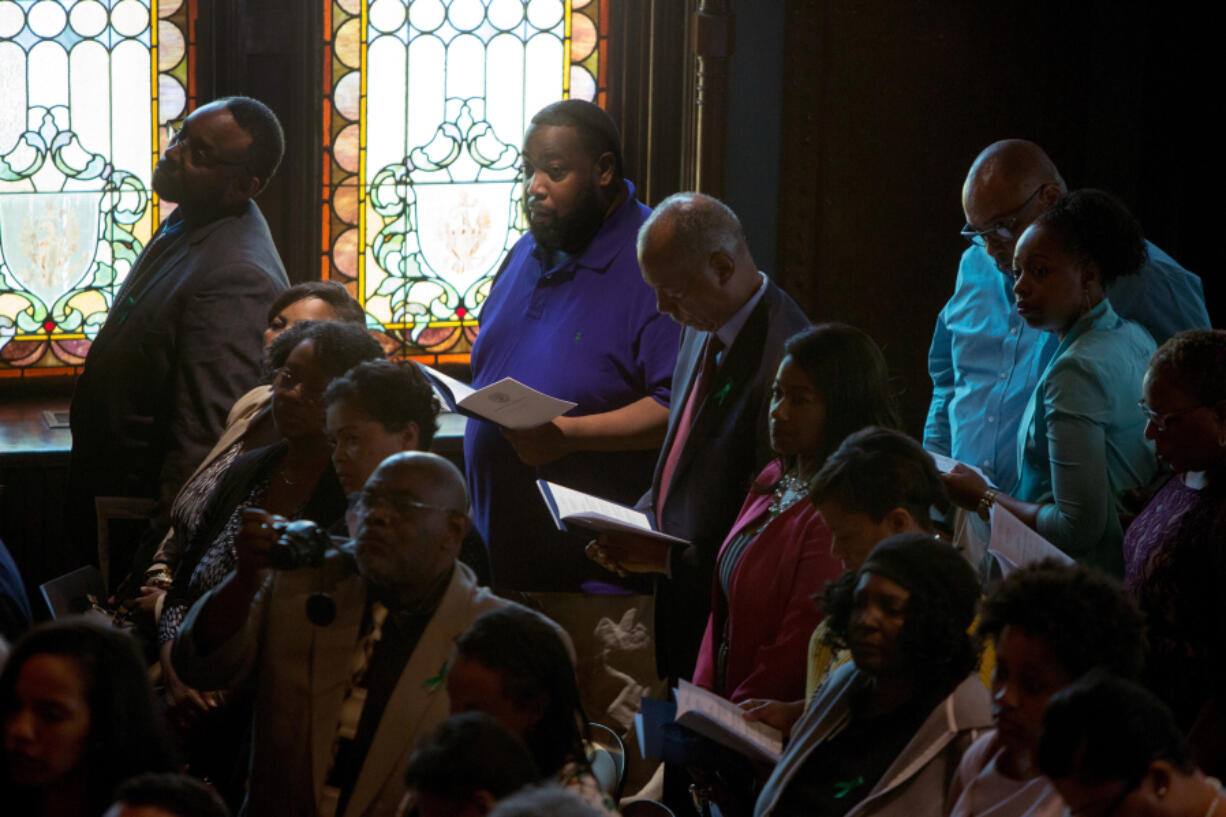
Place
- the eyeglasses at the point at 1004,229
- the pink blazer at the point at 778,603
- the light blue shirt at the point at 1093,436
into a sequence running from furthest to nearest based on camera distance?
the eyeglasses at the point at 1004,229, the light blue shirt at the point at 1093,436, the pink blazer at the point at 778,603

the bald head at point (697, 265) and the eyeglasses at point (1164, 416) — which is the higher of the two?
the bald head at point (697, 265)

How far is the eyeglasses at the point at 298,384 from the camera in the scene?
8.76 ft

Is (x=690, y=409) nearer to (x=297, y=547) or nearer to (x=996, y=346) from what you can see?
(x=996, y=346)

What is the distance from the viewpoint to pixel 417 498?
2201mm

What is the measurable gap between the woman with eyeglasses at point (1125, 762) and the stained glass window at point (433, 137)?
345 centimetres

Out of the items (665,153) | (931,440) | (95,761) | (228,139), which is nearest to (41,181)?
(228,139)

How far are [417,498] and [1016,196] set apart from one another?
67.0 inches

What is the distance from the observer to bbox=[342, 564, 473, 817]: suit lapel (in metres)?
2.12

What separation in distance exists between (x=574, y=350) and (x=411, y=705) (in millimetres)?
1328

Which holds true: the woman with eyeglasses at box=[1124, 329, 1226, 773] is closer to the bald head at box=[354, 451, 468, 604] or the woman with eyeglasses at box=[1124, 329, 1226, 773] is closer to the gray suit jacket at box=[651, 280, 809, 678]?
the gray suit jacket at box=[651, 280, 809, 678]

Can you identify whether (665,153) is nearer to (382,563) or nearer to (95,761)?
(382,563)

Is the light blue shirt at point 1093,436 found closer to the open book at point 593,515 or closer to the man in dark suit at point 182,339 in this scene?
the open book at point 593,515

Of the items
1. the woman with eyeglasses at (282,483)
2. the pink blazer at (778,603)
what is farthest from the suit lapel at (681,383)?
the woman with eyeglasses at (282,483)

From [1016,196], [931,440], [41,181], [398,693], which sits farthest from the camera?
[41,181]
